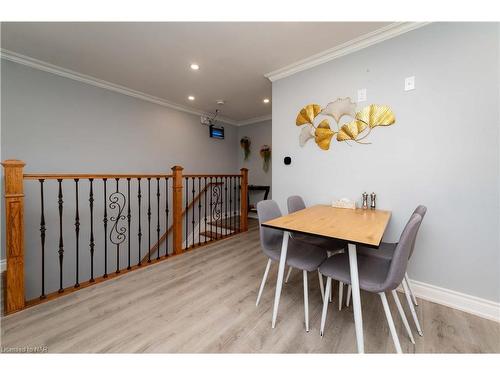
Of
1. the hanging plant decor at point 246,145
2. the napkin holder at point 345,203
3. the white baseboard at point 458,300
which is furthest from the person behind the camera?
the hanging plant decor at point 246,145

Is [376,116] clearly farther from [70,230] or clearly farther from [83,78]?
[70,230]

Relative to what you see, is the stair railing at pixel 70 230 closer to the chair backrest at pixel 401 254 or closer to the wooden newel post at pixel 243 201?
the wooden newel post at pixel 243 201

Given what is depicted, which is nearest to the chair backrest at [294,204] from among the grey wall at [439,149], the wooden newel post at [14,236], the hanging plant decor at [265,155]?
the grey wall at [439,149]

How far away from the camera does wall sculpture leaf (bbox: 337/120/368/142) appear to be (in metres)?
2.22

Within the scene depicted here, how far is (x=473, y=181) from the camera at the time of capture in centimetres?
169

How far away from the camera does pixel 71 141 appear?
3.07m

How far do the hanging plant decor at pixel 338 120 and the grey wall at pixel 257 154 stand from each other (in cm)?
248

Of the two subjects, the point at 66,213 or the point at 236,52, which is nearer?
the point at 236,52

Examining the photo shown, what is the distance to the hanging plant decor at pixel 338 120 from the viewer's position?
212cm

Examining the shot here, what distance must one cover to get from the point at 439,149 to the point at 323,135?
1083 mm

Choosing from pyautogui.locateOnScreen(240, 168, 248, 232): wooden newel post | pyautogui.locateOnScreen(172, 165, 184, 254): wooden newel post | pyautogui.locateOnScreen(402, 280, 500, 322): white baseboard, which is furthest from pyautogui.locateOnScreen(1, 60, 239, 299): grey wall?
pyautogui.locateOnScreen(402, 280, 500, 322): white baseboard
